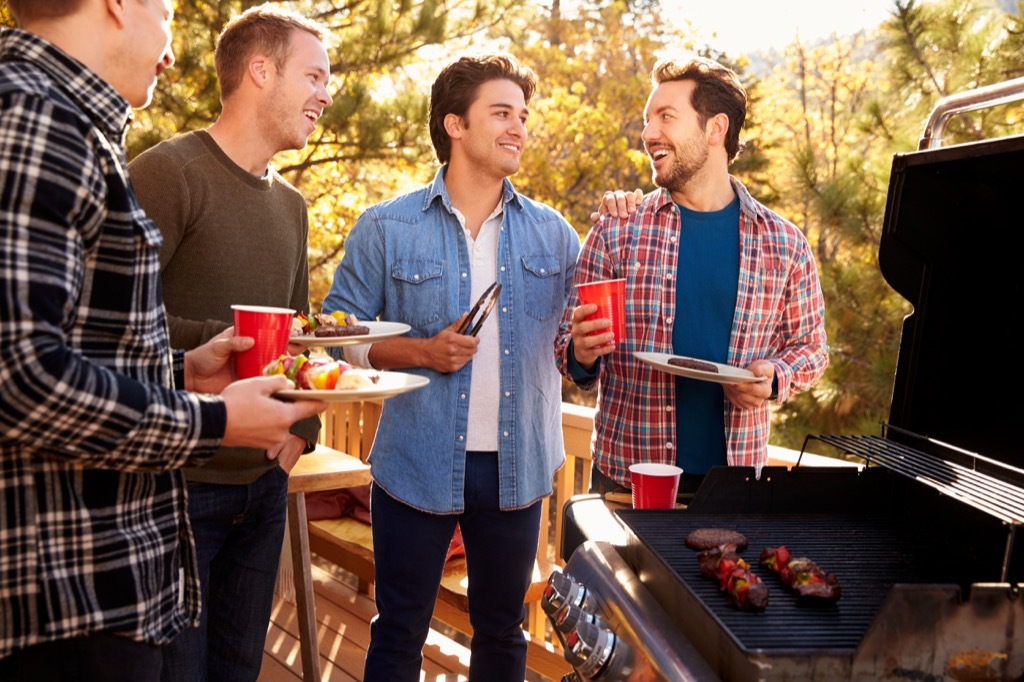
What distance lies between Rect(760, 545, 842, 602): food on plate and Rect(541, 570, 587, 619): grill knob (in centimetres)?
34

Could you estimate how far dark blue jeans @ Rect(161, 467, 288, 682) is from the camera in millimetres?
2234

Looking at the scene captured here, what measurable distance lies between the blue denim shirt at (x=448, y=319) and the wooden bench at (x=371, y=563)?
26.4 inches

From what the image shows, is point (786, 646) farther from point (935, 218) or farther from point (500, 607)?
point (500, 607)

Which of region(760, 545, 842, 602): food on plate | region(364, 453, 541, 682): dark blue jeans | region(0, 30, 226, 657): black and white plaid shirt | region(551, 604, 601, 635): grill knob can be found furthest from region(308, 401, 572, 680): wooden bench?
region(0, 30, 226, 657): black and white plaid shirt

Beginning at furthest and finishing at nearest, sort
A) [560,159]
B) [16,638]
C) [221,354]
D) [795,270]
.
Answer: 1. [560,159]
2. [795,270]
3. [221,354]
4. [16,638]

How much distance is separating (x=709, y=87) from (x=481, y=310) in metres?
0.96

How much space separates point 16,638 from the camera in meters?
1.32

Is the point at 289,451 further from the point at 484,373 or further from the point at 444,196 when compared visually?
the point at 444,196

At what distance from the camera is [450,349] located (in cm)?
249

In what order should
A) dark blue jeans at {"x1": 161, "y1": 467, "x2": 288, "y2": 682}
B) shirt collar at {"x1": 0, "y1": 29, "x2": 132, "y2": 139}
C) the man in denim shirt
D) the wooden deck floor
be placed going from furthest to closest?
the wooden deck floor, the man in denim shirt, dark blue jeans at {"x1": 161, "y1": 467, "x2": 288, "y2": 682}, shirt collar at {"x1": 0, "y1": 29, "x2": 132, "y2": 139}

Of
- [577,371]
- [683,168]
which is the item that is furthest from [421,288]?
[683,168]

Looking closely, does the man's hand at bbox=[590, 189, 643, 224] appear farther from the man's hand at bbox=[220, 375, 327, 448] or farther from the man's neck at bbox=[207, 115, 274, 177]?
the man's hand at bbox=[220, 375, 327, 448]

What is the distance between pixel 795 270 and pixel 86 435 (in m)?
1.99

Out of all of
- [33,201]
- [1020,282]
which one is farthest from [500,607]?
[33,201]
